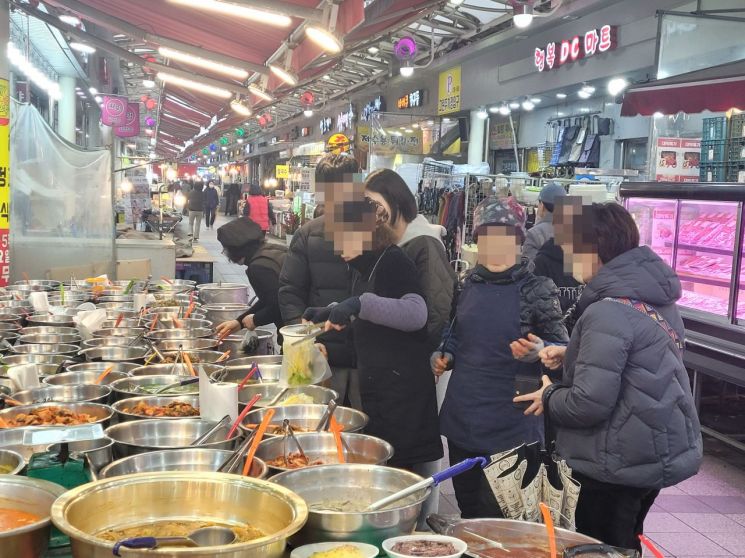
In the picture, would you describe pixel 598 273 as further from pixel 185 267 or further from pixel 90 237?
pixel 185 267

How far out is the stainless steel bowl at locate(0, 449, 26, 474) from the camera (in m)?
2.10

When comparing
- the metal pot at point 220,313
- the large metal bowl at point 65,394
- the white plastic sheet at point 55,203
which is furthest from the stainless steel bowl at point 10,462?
the white plastic sheet at point 55,203

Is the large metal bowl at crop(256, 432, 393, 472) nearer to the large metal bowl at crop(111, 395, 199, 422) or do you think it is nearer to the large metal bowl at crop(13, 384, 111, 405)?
the large metal bowl at crop(111, 395, 199, 422)

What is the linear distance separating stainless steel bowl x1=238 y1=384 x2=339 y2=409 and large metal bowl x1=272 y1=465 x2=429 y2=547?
102cm

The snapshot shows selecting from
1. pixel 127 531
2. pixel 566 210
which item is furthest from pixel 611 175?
pixel 127 531

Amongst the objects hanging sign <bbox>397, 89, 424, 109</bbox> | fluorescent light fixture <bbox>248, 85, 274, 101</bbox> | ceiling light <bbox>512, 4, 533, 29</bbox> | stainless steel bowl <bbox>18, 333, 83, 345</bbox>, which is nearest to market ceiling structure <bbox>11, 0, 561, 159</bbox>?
fluorescent light fixture <bbox>248, 85, 274, 101</bbox>

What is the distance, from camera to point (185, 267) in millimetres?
11047

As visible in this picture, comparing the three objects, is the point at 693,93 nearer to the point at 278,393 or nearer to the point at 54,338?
the point at 278,393

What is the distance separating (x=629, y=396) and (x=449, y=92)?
16.0 metres

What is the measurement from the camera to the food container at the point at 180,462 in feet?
7.14

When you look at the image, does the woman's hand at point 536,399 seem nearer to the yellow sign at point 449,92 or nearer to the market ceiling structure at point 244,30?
the market ceiling structure at point 244,30

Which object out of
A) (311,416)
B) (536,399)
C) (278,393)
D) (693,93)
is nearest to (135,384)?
(278,393)

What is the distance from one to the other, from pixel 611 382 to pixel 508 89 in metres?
13.1

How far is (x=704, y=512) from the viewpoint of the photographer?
514 centimetres
